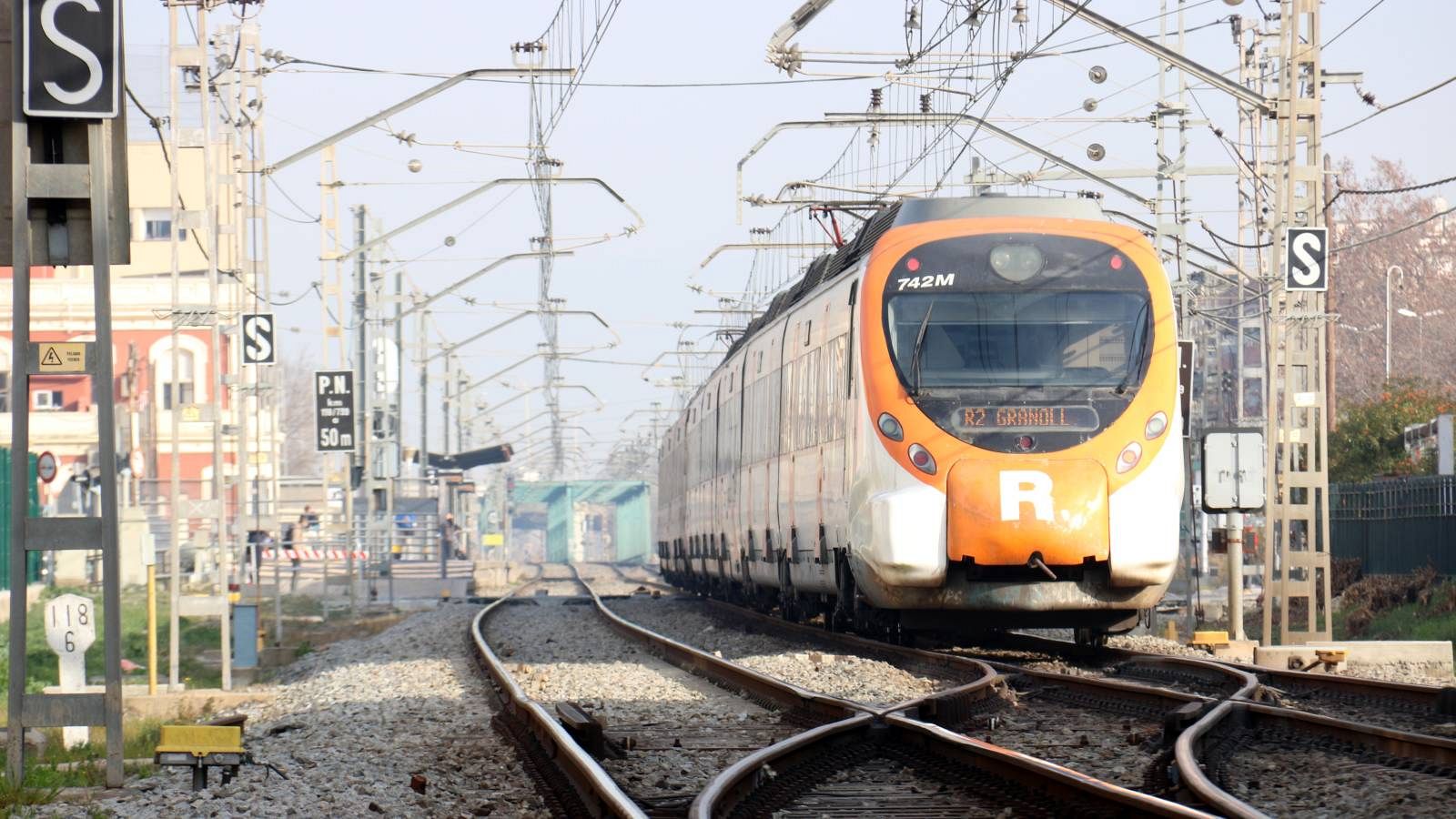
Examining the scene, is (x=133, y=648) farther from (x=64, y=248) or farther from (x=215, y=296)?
(x=64, y=248)

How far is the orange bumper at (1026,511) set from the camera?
14414 mm

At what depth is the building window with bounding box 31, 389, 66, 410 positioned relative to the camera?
6381 centimetres

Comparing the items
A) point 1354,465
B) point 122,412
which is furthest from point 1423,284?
point 122,412

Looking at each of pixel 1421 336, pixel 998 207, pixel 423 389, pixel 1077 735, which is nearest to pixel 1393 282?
pixel 1421 336

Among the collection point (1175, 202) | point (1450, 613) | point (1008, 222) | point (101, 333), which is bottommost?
point (1450, 613)

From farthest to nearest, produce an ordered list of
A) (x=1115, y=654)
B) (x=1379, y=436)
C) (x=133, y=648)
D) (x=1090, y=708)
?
(x=1379, y=436)
(x=133, y=648)
(x=1115, y=654)
(x=1090, y=708)

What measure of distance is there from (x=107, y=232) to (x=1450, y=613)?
61.7ft

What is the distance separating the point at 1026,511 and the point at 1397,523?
1605 centimetres

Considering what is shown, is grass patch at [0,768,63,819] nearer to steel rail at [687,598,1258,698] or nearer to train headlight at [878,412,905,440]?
steel rail at [687,598,1258,698]

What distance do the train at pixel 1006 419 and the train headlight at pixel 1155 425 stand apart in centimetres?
2

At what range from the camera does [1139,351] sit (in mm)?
15008

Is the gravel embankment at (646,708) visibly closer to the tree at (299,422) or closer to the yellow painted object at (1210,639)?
the yellow painted object at (1210,639)

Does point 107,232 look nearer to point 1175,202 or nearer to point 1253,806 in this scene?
point 1253,806

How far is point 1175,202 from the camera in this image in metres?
31.7
